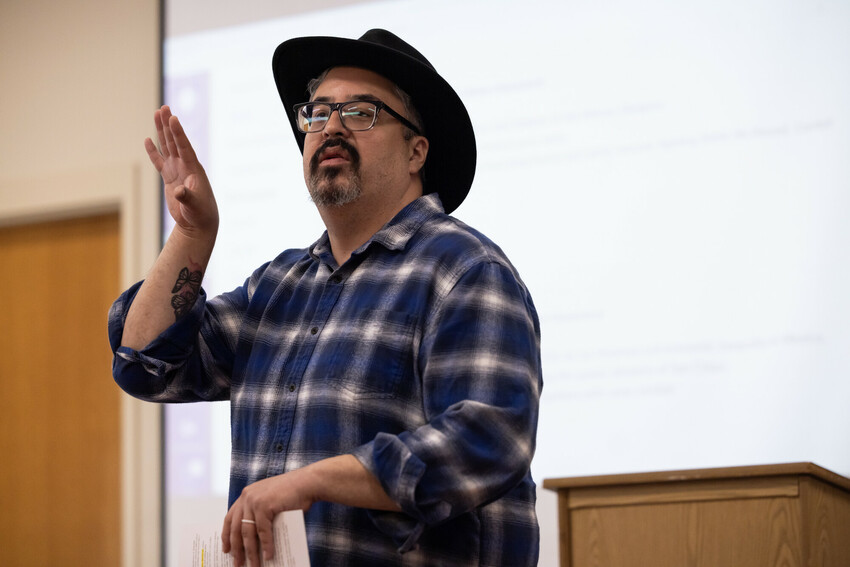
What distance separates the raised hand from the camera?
5.36ft

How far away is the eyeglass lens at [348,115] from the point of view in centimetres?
167

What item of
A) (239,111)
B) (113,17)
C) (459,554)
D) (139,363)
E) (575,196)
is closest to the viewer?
(459,554)

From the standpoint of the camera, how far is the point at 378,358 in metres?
1.40

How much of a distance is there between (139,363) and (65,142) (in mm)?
2894

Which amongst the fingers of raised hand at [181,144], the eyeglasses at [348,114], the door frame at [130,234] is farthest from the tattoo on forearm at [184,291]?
the door frame at [130,234]

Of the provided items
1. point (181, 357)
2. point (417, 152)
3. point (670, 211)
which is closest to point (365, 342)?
point (181, 357)

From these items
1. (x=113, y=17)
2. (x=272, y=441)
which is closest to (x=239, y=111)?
(x=113, y=17)

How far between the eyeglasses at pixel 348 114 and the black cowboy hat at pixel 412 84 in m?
0.08

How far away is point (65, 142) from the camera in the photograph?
4172 mm

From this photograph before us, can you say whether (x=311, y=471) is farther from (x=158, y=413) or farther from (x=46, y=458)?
(x=46, y=458)

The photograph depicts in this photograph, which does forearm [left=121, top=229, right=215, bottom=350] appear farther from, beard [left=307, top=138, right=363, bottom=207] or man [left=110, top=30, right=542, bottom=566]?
beard [left=307, top=138, right=363, bottom=207]

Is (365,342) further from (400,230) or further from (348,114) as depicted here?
(348,114)

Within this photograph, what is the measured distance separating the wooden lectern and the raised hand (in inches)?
38.9

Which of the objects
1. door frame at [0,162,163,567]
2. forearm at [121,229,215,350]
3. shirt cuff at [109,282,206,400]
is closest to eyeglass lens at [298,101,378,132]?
forearm at [121,229,215,350]
